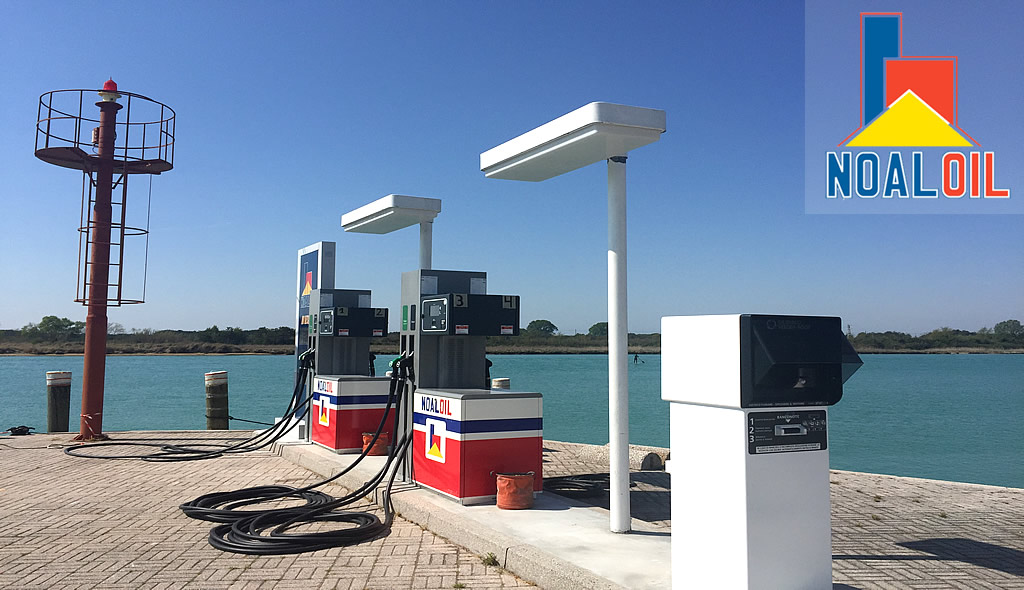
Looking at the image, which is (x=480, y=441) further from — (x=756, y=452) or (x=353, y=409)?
(x=756, y=452)

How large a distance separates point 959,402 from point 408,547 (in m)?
57.5

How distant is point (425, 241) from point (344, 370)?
10.3 feet

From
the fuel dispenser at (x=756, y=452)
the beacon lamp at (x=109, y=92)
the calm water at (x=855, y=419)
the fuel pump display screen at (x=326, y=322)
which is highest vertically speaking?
the beacon lamp at (x=109, y=92)

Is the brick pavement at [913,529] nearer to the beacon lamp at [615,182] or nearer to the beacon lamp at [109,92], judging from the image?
the beacon lamp at [615,182]

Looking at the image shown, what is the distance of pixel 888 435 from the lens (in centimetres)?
3450

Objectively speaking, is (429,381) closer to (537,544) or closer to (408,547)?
(408,547)

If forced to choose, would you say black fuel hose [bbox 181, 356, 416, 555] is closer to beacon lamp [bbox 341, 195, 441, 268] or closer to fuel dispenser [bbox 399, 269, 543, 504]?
fuel dispenser [bbox 399, 269, 543, 504]

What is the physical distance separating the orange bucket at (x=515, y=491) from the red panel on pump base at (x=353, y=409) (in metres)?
3.62

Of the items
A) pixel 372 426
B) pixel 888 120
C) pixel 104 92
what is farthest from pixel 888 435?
pixel 104 92

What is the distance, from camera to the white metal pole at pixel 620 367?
6195mm

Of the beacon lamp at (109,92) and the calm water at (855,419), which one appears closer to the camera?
the beacon lamp at (109,92)

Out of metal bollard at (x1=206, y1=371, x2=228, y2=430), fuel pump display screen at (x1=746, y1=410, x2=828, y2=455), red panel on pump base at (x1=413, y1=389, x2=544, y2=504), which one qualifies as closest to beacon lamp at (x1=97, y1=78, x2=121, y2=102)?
metal bollard at (x1=206, y1=371, x2=228, y2=430)

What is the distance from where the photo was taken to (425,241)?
9.80 meters

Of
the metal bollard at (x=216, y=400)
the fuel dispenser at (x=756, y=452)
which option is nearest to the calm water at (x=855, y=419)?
the metal bollard at (x=216, y=400)
